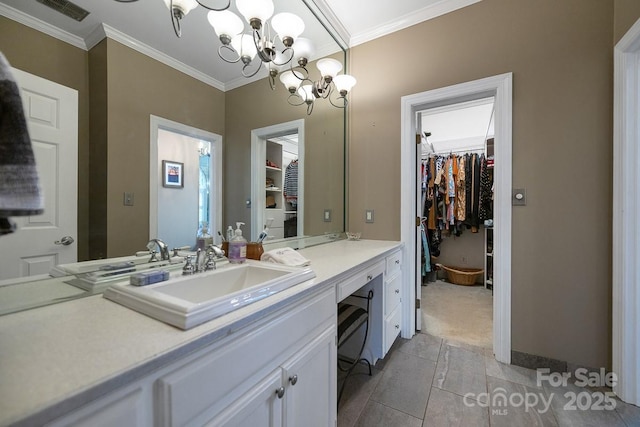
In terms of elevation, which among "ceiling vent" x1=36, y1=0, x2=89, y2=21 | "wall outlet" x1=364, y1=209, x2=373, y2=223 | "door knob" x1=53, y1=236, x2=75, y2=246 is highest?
"ceiling vent" x1=36, y1=0, x2=89, y2=21

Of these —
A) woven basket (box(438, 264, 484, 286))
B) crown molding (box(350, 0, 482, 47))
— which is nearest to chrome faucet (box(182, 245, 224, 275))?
crown molding (box(350, 0, 482, 47))

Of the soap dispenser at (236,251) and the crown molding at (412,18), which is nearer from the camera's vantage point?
the soap dispenser at (236,251)

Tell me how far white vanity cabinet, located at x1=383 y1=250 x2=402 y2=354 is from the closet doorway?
1.00 metres

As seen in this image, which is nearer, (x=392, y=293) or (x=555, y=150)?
(x=555, y=150)

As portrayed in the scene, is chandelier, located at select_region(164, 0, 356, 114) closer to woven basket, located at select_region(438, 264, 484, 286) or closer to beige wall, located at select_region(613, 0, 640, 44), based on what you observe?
beige wall, located at select_region(613, 0, 640, 44)

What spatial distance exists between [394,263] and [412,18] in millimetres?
2026

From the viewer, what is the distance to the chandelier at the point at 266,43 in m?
1.28

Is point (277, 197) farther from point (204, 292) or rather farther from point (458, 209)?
point (458, 209)

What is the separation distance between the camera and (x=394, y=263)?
1.99m

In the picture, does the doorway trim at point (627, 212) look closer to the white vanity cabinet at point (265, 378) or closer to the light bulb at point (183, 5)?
the white vanity cabinet at point (265, 378)

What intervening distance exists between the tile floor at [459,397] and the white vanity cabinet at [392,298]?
19 centimetres

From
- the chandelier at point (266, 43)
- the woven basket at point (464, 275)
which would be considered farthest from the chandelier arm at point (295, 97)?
the woven basket at point (464, 275)

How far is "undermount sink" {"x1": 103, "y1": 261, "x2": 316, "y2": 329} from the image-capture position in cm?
65

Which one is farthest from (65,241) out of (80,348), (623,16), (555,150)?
(623,16)
